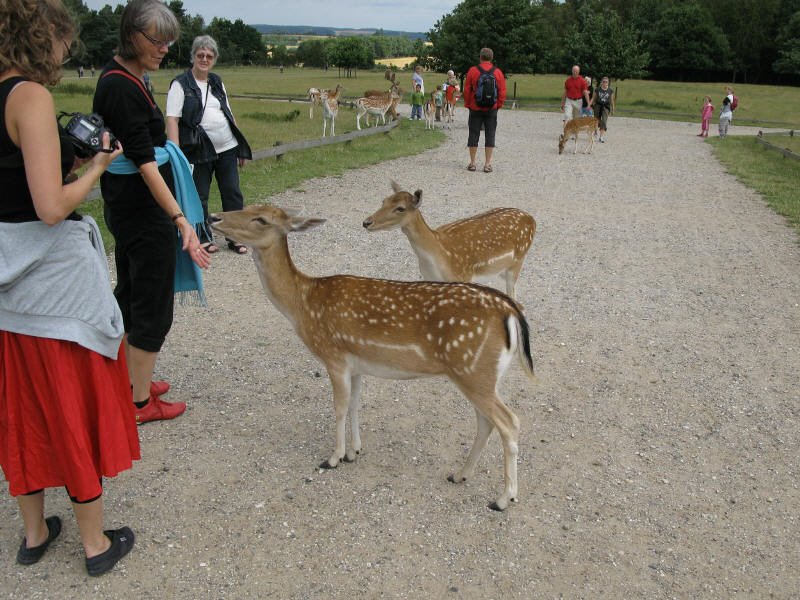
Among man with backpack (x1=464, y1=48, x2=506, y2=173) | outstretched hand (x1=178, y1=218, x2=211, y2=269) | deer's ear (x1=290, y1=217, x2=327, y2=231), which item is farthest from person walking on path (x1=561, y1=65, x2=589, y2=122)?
outstretched hand (x1=178, y1=218, x2=211, y2=269)

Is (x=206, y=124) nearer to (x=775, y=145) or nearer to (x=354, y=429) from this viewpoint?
(x=354, y=429)

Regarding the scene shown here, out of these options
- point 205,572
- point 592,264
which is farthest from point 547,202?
point 205,572

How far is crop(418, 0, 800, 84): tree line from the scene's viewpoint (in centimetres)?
3934

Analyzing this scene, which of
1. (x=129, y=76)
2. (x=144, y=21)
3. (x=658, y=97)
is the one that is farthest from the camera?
(x=658, y=97)

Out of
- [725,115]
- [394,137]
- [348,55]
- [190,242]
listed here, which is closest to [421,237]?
[190,242]

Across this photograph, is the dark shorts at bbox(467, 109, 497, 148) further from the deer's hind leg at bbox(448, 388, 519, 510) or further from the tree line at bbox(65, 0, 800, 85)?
the deer's hind leg at bbox(448, 388, 519, 510)

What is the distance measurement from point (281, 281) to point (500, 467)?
1759 millimetres

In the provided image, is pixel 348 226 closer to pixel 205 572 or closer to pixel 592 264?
pixel 592 264

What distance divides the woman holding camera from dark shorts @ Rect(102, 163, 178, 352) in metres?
0.76

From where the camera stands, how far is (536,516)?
3.56 metres

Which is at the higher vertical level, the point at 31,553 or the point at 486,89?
the point at 486,89

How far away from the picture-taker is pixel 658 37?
6184 centimetres

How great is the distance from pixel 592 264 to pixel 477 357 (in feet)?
16.0

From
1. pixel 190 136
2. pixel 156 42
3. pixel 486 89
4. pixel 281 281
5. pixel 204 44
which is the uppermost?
pixel 204 44
